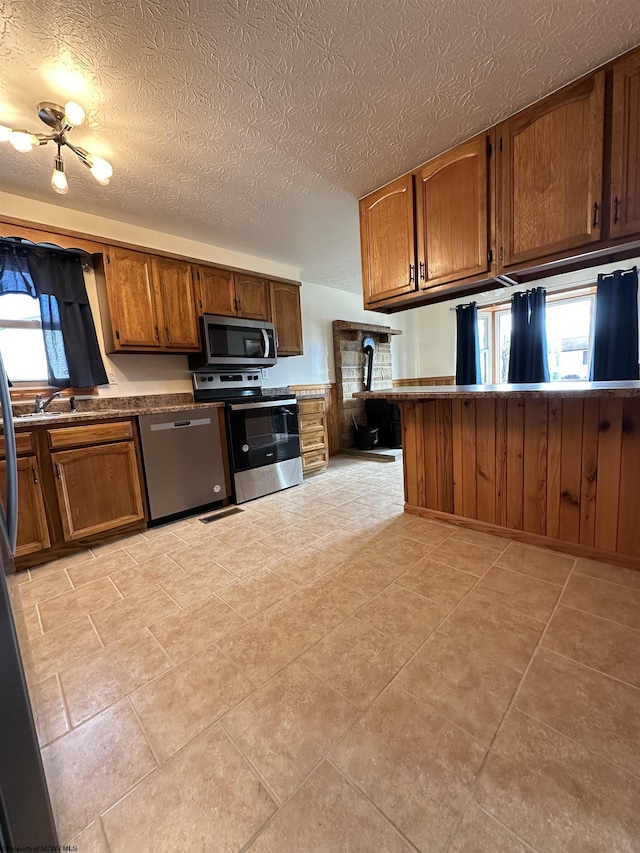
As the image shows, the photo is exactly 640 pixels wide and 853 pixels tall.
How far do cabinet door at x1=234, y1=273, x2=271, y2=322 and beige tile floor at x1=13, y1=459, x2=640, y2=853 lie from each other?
2.41m

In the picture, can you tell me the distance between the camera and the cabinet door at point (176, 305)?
2.90 metres

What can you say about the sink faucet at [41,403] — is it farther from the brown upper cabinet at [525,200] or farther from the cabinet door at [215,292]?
the brown upper cabinet at [525,200]

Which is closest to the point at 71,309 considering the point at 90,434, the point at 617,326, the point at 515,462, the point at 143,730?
the point at 90,434

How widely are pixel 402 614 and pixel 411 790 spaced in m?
0.68

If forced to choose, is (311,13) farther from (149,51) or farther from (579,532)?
(579,532)

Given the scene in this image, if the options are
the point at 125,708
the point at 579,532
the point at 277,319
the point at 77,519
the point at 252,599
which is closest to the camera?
the point at 125,708

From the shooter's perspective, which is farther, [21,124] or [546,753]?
[21,124]

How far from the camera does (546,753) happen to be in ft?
3.15

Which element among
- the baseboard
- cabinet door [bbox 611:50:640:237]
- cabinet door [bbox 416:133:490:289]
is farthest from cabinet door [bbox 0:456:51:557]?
cabinet door [bbox 611:50:640:237]

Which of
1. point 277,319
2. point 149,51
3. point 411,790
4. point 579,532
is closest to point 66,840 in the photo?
point 411,790

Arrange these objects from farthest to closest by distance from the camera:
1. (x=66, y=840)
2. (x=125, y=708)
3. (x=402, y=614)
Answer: (x=402, y=614) → (x=125, y=708) → (x=66, y=840)

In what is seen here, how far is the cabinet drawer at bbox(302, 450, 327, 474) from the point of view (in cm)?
397

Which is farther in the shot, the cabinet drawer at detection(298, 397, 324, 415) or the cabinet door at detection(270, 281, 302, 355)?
the cabinet drawer at detection(298, 397, 324, 415)

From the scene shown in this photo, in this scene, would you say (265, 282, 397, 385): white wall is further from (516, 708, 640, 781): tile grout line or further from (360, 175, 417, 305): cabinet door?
(516, 708, 640, 781): tile grout line
